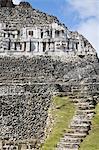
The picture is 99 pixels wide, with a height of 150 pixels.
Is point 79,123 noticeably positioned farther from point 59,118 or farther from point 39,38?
point 39,38

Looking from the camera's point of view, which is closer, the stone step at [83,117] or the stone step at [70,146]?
the stone step at [70,146]

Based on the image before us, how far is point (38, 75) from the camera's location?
243 ft

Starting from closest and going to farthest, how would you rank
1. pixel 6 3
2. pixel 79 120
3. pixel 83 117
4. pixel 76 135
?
pixel 76 135
pixel 79 120
pixel 83 117
pixel 6 3

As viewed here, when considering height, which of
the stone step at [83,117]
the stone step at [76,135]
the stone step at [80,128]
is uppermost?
the stone step at [83,117]

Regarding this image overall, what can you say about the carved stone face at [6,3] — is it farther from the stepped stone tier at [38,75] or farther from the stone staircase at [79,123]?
the stone staircase at [79,123]

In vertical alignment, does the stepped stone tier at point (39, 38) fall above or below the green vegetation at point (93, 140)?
above

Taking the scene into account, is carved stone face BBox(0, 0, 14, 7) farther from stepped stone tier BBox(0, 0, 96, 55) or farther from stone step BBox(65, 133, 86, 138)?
stone step BBox(65, 133, 86, 138)

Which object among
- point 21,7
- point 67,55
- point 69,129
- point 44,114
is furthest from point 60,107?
point 21,7

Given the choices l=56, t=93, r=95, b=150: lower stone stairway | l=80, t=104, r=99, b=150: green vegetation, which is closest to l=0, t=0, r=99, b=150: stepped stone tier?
l=56, t=93, r=95, b=150: lower stone stairway

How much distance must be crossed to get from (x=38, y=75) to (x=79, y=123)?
18.5 meters

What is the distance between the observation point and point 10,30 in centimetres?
8269

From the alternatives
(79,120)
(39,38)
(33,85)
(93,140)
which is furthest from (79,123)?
(39,38)

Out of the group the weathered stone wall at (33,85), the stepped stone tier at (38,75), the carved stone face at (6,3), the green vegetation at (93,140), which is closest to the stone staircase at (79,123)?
the stepped stone tier at (38,75)

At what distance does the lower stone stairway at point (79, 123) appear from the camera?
5153 centimetres
